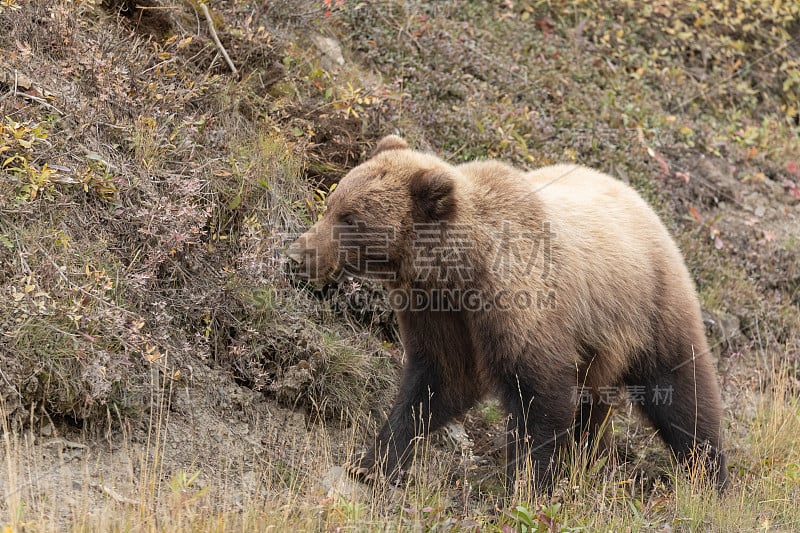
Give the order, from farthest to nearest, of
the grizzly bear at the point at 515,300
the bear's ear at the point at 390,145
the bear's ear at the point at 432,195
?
1. the bear's ear at the point at 390,145
2. the grizzly bear at the point at 515,300
3. the bear's ear at the point at 432,195

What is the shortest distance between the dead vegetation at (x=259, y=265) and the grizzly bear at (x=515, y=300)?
0.45 m

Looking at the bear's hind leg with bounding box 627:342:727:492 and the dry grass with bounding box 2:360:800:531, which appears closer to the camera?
the dry grass with bounding box 2:360:800:531

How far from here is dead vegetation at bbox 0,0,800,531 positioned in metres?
5.01

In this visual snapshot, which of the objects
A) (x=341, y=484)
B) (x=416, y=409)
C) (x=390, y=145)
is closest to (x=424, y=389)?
(x=416, y=409)

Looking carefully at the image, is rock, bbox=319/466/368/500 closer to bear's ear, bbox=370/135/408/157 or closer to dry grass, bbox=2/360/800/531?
dry grass, bbox=2/360/800/531

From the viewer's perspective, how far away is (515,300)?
527 cm

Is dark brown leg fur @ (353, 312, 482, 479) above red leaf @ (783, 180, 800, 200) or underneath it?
underneath

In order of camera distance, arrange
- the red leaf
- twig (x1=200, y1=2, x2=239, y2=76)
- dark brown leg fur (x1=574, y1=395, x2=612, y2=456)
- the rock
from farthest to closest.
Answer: the red leaf → twig (x1=200, y1=2, x2=239, y2=76) → dark brown leg fur (x1=574, y1=395, x2=612, y2=456) → the rock

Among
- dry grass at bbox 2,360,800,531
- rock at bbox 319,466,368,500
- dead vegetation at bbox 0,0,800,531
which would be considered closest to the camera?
dry grass at bbox 2,360,800,531

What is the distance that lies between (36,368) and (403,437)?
2.32 meters

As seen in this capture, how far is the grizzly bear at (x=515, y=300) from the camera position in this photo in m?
5.29

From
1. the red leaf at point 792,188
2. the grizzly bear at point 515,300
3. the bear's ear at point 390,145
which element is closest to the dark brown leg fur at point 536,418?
the grizzly bear at point 515,300

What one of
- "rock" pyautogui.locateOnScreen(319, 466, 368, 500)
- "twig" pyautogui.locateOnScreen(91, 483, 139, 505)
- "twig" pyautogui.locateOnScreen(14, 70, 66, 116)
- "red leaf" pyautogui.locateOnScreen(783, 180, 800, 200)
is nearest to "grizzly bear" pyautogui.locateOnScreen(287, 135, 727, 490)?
"rock" pyautogui.locateOnScreen(319, 466, 368, 500)

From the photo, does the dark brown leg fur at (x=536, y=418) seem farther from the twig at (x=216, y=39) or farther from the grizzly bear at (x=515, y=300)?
the twig at (x=216, y=39)
